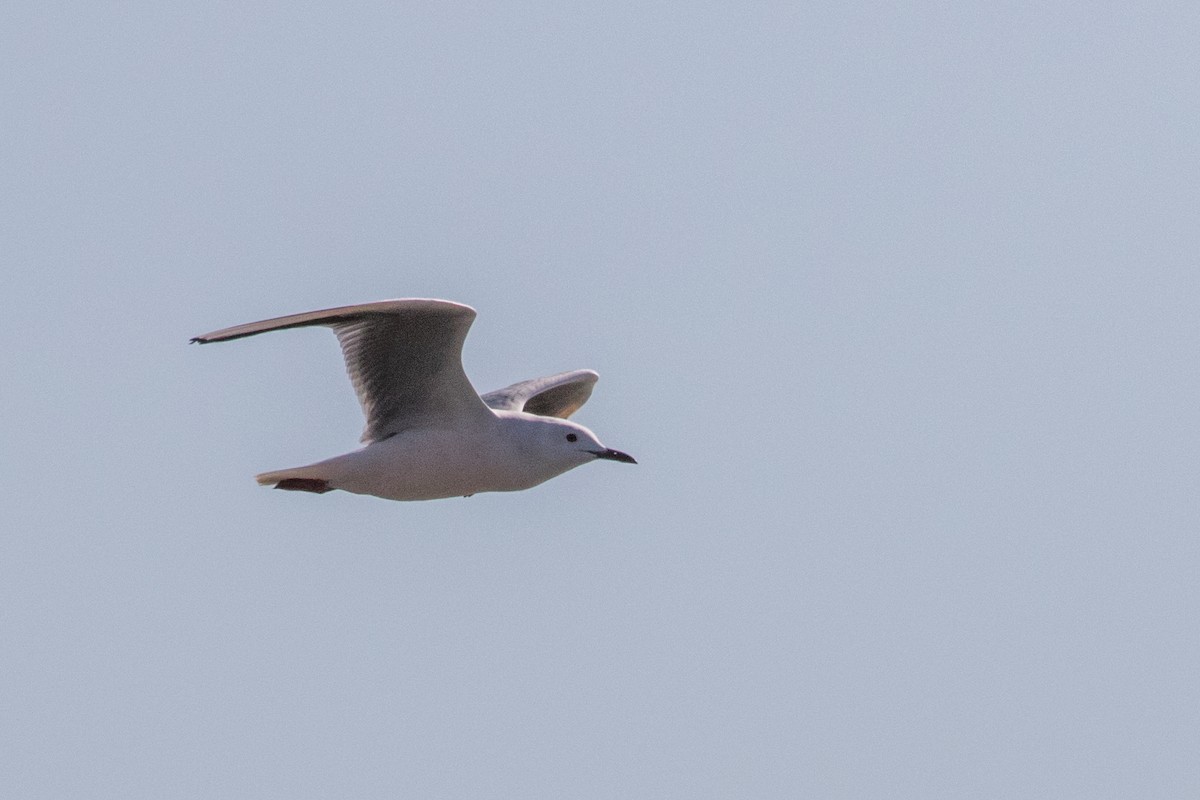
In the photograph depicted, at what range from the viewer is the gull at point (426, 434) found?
40.0 ft

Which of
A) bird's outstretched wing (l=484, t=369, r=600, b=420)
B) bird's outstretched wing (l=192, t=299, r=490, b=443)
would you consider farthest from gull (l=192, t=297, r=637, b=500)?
bird's outstretched wing (l=484, t=369, r=600, b=420)

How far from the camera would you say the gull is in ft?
40.0

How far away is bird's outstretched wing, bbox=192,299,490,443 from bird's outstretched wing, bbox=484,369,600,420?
217cm

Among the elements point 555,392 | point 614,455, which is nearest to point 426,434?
point 614,455

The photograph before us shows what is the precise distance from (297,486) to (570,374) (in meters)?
3.84

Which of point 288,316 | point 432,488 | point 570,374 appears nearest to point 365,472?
point 432,488

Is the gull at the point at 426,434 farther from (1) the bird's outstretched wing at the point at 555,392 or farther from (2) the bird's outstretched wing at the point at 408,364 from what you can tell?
(1) the bird's outstretched wing at the point at 555,392

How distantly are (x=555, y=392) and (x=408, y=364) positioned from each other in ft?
11.7

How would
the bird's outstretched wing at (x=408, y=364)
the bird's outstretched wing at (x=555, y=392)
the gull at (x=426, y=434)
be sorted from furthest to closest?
the bird's outstretched wing at (x=555, y=392) → the gull at (x=426, y=434) → the bird's outstretched wing at (x=408, y=364)

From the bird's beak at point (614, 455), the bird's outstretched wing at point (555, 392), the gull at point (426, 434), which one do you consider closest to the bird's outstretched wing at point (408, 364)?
the gull at point (426, 434)

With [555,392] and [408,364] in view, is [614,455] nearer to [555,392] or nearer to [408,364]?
[408,364]

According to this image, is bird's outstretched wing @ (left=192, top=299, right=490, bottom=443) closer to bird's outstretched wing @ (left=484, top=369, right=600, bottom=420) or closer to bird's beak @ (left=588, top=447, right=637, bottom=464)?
bird's beak @ (left=588, top=447, right=637, bottom=464)

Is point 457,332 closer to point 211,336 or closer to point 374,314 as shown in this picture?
point 374,314

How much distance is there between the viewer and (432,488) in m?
12.4
